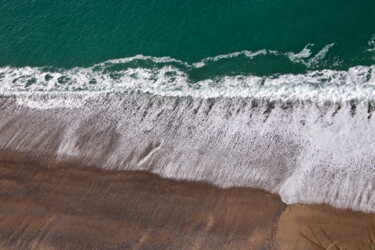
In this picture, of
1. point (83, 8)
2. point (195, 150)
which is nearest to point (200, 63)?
point (195, 150)

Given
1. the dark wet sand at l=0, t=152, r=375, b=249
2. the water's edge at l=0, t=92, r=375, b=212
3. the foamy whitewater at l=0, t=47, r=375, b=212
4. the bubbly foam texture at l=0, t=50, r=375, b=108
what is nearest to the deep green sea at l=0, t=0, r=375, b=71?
the bubbly foam texture at l=0, t=50, r=375, b=108

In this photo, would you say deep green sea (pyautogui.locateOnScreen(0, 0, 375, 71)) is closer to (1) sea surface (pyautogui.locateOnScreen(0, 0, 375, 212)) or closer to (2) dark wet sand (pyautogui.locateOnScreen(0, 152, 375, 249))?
(1) sea surface (pyautogui.locateOnScreen(0, 0, 375, 212))

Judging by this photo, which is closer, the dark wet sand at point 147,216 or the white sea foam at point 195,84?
the dark wet sand at point 147,216

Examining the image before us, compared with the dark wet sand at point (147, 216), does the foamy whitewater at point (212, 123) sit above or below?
above

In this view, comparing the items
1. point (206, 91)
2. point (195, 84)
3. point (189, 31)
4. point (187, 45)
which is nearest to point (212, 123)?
point (206, 91)

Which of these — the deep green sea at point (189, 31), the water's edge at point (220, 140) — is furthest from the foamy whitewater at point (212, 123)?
the deep green sea at point (189, 31)

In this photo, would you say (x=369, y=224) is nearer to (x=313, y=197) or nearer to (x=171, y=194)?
(x=313, y=197)

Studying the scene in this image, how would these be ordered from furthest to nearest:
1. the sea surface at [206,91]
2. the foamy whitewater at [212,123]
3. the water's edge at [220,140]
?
the sea surface at [206,91] < the foamy whitewater at [212,123] < the water's edge at [220,140]

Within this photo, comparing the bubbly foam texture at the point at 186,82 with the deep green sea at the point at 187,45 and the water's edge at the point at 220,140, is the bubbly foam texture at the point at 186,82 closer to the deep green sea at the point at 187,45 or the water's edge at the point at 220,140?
the deep green sea at the point at 187,45
